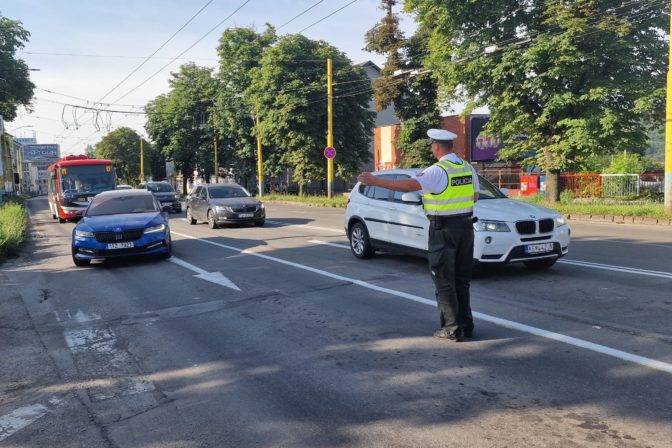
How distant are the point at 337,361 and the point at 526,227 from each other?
14.0ft

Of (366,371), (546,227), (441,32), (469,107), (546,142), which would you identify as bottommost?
(366,371)

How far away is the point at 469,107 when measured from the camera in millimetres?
24703

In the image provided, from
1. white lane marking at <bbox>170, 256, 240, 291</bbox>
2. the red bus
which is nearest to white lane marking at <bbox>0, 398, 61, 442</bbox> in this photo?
white lane marking at <bbox>170, 256, 240, 291</bbox>

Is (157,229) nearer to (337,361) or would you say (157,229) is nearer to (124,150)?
(337,361)

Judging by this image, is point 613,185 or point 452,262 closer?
point 452,262

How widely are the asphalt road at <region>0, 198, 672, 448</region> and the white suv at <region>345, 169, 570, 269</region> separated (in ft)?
1.39

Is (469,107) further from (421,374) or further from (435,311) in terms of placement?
(421,374)

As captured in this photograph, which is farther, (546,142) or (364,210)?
(546,142)

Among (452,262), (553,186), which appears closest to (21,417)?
(452,262)

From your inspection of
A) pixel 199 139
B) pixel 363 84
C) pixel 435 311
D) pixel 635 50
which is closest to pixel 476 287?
pixel 435 311

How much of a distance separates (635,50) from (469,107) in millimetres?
6633

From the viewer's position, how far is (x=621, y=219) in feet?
59.4

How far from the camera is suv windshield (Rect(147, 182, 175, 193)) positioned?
29.5 meters

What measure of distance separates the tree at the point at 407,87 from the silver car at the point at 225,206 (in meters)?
22.0
